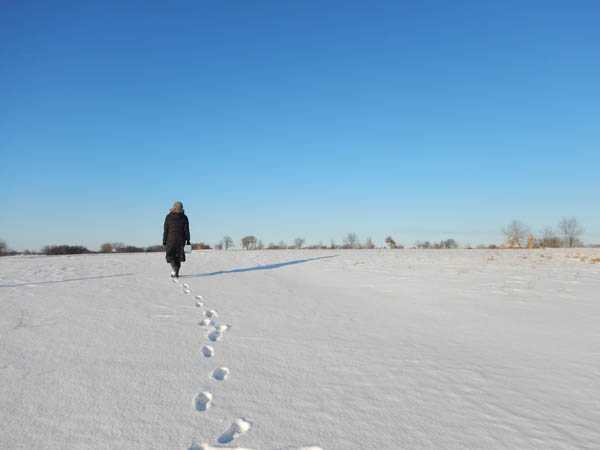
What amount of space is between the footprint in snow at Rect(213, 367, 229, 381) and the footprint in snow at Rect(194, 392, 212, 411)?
301 mm

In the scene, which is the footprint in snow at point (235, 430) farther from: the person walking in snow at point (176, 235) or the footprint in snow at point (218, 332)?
the person walking in snow at point (176, 235)

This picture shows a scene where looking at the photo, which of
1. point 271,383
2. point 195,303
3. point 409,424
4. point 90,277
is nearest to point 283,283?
point 195,303

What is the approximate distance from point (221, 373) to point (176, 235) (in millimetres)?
6944

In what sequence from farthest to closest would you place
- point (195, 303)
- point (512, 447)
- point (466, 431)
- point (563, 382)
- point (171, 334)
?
1. point (195, 303)
2. point (171, 334)
3. point (563, 382)
4. point (466, 431)
5. point (512, 447)

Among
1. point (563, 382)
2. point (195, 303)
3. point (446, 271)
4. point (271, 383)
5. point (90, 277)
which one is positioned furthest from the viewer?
point (446, 271)

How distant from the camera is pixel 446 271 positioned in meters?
10.5

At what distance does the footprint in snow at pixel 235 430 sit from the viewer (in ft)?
6.88

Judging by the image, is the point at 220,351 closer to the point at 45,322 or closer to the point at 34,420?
the point at 34,420

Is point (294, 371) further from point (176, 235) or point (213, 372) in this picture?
point (176, 235)

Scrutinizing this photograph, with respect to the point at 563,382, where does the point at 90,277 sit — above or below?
above

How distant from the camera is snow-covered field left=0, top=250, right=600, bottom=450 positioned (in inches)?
86.7

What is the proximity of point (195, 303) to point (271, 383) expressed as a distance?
11.0 ft

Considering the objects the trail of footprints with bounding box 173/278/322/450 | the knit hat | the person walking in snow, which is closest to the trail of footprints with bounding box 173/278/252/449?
the trail of footprints with bounding box 173/278/322/450

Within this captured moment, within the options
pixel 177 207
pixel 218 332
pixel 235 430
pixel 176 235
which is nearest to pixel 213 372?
pixel 235 430
